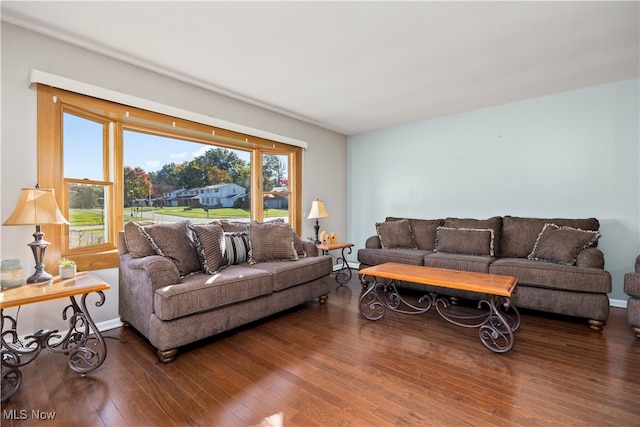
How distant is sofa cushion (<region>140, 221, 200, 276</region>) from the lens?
2.64 m

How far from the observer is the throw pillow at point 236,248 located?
3.09 m

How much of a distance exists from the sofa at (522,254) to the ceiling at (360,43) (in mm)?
1697

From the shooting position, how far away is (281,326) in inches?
112

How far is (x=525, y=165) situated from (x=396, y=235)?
6.28 ft

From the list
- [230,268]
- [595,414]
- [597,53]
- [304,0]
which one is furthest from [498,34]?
[230,268]

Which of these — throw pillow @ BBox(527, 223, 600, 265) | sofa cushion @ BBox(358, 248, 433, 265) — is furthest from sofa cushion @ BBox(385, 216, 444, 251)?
throw pillow @ BBox(527, 223, 600, 265)

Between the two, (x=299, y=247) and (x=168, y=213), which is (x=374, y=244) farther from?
(x=168, y=213)

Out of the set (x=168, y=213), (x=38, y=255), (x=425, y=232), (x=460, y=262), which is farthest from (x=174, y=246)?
(x=425, y=232)

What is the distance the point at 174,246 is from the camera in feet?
8.82

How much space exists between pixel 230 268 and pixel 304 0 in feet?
7.65

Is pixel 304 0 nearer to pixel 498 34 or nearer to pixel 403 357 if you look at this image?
pixel 498 34

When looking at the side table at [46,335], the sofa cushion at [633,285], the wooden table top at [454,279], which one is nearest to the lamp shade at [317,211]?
the wooden table top at [454,279]

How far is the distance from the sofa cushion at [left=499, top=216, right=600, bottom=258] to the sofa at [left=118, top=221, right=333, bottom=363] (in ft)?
7.35

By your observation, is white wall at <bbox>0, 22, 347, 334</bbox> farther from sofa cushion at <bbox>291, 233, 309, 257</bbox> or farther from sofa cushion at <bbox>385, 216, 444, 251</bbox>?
sofa cushion at <bbox>385, 216, 444, 251</bbox>
